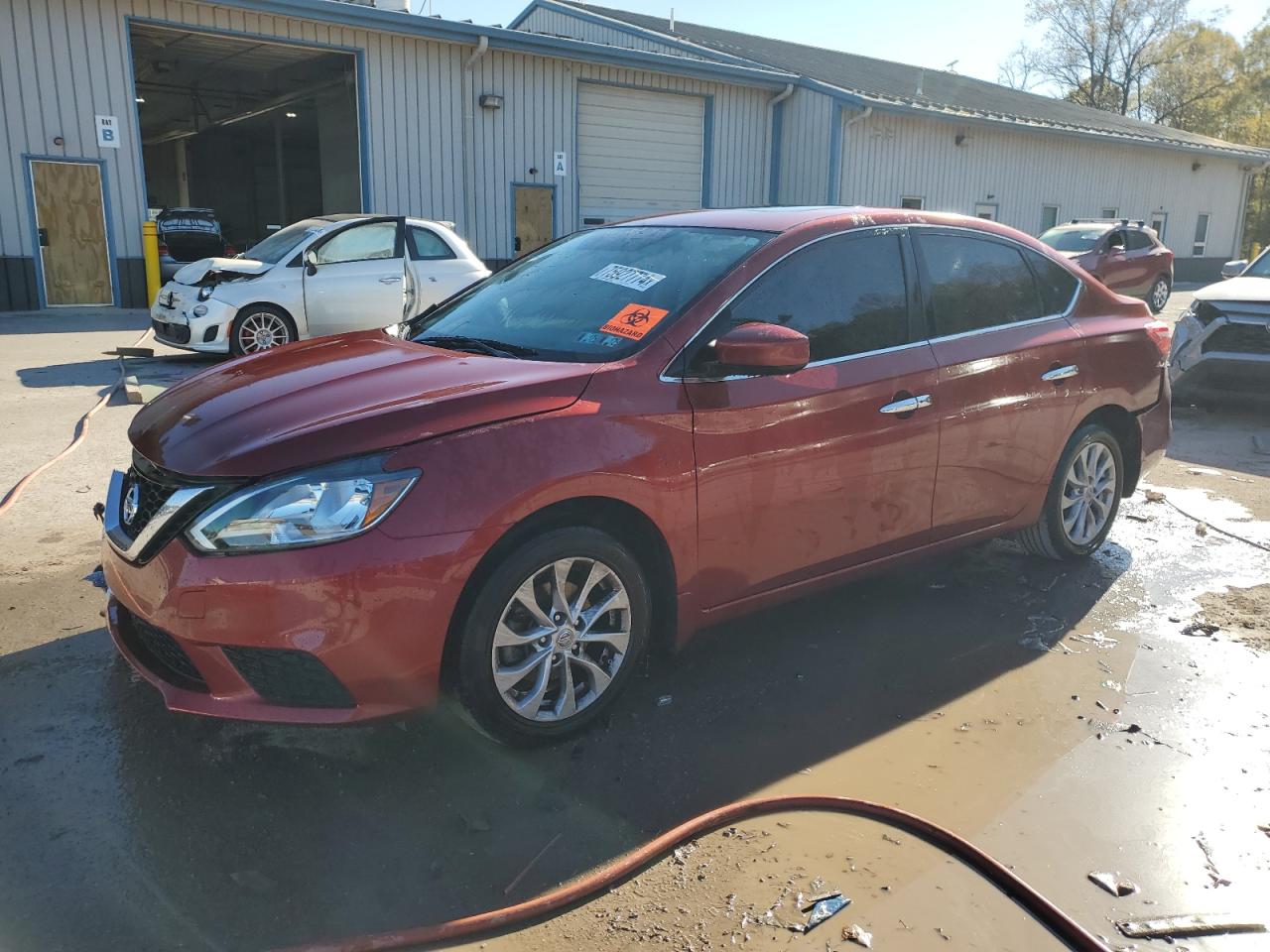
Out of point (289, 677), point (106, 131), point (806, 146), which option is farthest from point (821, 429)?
point (806, 146)

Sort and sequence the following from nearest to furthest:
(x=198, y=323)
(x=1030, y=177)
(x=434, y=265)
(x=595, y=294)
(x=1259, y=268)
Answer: (x=595, y=294), (x=1259, y=268), (x=198, y=323), (x=434, y=265), (x=1030, y=177)

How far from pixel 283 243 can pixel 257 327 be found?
113cm

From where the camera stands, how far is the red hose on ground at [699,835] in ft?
7.65

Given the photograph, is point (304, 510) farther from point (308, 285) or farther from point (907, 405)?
point (308, 285)

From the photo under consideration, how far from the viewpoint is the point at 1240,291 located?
8969 millimetres

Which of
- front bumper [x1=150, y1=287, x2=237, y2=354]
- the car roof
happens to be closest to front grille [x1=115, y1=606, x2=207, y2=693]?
the car roof

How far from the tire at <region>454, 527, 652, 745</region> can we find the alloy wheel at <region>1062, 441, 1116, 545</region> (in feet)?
8.52

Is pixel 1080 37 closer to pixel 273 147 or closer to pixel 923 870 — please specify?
pixel 273 147

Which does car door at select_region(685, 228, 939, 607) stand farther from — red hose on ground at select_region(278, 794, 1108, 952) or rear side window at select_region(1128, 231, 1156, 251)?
rear side window at select_region(1128, 231, 1156, 251)

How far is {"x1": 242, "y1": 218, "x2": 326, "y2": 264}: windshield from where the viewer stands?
1063 cm

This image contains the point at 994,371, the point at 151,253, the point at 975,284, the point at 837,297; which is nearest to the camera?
the point at 837,297

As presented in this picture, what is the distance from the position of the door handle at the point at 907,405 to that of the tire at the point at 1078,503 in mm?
1158

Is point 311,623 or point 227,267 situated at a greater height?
point 227,267

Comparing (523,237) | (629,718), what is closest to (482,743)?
(629,718)
